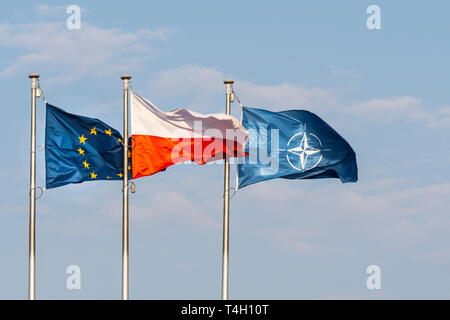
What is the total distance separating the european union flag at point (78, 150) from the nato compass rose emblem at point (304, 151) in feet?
26.2

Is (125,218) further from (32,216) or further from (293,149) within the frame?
(293,149)

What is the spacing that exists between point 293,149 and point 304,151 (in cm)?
53

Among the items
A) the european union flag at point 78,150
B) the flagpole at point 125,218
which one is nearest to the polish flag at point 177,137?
the flagpole at point 125,218

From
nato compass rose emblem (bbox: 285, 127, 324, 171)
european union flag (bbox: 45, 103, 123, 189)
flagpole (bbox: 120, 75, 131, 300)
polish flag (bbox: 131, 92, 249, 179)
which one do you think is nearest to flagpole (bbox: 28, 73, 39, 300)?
european union flag (bbox: 45, 103, 123, 189)

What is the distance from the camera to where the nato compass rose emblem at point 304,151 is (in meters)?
58.0

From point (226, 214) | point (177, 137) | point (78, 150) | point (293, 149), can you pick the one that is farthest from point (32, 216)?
point (293, 149)

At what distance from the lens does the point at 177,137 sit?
5703cm

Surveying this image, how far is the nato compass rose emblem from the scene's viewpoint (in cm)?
5797

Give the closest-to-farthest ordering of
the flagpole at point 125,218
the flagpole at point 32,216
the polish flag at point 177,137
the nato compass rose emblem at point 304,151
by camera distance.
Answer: the flagpole at point 32,216 < the flagpole at point 125,218 < the polish flag at point 177,137 < the nato compass rose emblem at point 304,151

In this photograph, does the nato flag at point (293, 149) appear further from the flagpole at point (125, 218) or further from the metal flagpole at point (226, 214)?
the flagpole at point (125, 218)

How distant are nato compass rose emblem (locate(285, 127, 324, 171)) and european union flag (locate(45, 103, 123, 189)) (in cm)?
800

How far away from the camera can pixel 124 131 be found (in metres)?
56.6
